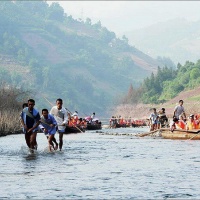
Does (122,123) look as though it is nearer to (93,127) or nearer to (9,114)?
(93,127)

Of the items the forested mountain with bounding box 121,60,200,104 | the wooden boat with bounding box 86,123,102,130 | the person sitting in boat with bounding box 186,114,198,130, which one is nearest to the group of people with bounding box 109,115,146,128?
the wooden boat with bounding box 86,123,102,130

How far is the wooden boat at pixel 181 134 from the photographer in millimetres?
38375

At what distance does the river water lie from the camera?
54.4 feet

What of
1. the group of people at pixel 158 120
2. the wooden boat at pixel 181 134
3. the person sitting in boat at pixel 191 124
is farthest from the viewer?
the group of people at pixel 158 120

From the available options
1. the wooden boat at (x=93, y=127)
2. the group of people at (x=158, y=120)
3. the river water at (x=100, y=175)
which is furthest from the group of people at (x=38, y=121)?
the wooden boat at (x=93, y=127)

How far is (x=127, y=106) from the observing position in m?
182

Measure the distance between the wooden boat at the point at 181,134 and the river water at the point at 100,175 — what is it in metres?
9.69

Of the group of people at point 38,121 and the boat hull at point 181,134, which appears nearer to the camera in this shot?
the group of people at point 38,121

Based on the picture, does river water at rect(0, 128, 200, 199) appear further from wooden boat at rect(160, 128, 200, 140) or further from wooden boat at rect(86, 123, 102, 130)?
wooden boat at rect(86, 123, 102, 130)

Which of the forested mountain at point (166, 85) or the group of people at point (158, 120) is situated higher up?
the forested mountain at point (166, 85)

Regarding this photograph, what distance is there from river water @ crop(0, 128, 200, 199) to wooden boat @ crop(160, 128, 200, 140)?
382 inches

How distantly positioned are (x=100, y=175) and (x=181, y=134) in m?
20.0

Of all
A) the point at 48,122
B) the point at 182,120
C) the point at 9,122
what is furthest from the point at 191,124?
the point at 9,122

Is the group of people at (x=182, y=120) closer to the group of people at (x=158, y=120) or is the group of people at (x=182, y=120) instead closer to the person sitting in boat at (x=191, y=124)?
the person sitting in boat at (x=191, y=124)
